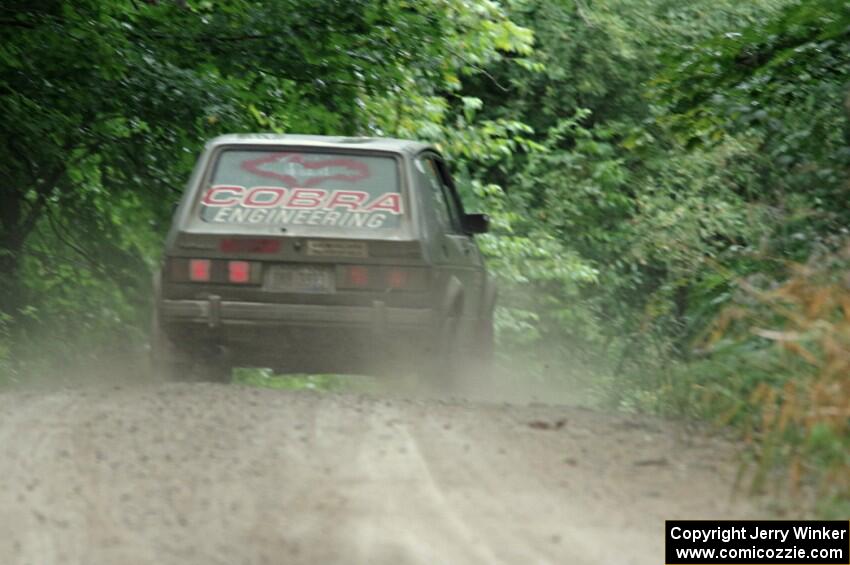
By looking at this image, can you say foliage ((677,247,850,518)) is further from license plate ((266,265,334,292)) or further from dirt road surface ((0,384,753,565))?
license plate ((266,265,334,292))

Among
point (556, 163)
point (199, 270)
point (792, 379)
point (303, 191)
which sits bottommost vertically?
point (556, 163)

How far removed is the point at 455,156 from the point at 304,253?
13.5 meters

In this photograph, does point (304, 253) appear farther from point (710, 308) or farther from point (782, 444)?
point (782, 444)

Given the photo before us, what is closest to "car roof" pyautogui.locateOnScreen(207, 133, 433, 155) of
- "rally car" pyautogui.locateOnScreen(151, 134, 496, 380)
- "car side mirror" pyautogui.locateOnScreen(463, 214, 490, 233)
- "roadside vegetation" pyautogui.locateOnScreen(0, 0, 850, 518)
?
"rally car" pyautogui.locateOnScreen(151, 134, 496, 380)

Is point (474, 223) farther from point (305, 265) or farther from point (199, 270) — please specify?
point (199, 270)

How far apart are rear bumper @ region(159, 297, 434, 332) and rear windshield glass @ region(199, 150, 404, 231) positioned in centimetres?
53

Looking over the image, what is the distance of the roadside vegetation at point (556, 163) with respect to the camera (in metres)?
8.76

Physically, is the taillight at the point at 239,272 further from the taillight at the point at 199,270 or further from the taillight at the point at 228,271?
the taillight at the point at 199,270

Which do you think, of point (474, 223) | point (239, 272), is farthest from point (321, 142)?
point (474, 223)

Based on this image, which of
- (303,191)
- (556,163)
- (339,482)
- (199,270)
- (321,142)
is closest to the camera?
(339,482)

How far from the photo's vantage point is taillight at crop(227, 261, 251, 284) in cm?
1061

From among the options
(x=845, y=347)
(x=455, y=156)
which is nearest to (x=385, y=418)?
(x=845, y=347)

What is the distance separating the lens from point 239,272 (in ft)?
34.8

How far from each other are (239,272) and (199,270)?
0.26 metres
